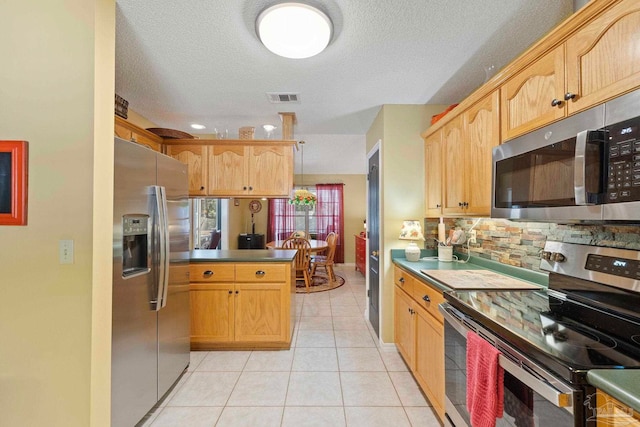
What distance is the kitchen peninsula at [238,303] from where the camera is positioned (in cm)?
270

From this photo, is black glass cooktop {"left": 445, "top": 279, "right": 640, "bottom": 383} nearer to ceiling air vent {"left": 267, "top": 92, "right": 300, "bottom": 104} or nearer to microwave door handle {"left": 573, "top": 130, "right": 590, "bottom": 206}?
microwave door handle {"left": 573, "top": 130, "right": 590, "bottom": 206}

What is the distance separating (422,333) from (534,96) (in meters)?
1.57

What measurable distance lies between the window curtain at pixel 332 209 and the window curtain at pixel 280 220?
0.75m

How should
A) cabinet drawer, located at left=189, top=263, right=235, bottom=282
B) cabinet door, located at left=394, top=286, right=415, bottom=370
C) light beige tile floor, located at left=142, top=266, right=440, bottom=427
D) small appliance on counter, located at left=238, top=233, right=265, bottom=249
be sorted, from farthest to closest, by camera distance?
small appliance on counter, located at left=238, top=233, right=265, bottom=249, cabinet drawer, located at left=189, top=263, right=235, bottom=282, cabinet door, located at left=394, top=286, right=415, bottom=370, light beige tile floor, located at left=142, top=266, right=440, bottom=427

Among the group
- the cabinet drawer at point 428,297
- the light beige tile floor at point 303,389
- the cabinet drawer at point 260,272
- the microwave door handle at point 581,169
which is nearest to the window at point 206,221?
the cabinet drawer at point 260,272

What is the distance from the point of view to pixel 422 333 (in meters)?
1.96

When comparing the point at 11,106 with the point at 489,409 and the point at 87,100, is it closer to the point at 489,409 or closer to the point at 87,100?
the point at 87,100

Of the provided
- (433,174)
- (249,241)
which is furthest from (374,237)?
(249,241)

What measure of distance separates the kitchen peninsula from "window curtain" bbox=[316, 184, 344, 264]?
4.68 meters

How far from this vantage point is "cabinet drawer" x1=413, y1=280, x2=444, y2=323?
1701mm

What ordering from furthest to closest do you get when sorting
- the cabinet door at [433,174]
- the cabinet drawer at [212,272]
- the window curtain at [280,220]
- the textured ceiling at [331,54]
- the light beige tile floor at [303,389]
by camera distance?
the window curtain at [280,220], the cabinet drawer at [212,272], the cabinet door at [433,174], the light beige tile floor at [303,389], the textured ceiling at [331,54]

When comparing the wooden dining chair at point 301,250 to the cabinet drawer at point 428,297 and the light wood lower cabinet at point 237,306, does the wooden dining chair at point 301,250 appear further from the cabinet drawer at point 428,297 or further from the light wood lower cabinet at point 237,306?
the cabinet drawer at point 428,297

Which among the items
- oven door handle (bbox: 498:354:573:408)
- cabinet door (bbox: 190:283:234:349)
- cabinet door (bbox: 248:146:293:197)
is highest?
cabinet door (bbox: 248:146:293:197)

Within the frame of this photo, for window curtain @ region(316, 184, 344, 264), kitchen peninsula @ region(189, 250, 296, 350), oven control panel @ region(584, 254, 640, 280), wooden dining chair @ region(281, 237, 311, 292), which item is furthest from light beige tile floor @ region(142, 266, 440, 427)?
window curtain @ region(316, 184, 344, 264)
